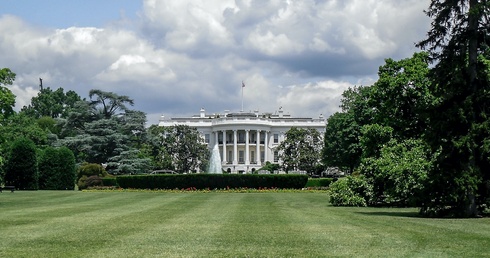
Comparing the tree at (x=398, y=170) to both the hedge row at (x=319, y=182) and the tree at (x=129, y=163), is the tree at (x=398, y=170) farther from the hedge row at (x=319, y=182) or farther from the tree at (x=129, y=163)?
the tree at (x=129, y=163)

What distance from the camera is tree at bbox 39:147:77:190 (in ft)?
184

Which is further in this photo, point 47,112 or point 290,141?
point 47,112

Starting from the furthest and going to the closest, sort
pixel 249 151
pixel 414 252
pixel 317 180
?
1. pixel 249 151
2. pixel 317 180
3. pixel 414 252

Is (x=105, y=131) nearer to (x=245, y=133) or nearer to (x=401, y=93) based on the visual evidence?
(x=401, y=93)

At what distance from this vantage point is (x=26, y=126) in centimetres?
8150

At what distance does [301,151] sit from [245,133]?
33.2 meters

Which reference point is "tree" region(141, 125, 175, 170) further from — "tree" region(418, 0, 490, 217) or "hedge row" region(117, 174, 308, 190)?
"tree" region(418, 0, 490, 217)

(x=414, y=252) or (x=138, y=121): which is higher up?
(x=138, y=121)

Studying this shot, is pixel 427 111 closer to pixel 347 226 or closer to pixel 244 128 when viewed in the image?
pixel 347 226

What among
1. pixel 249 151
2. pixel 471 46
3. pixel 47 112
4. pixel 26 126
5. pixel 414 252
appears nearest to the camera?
pixel 414 252

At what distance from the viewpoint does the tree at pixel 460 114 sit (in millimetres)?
20125

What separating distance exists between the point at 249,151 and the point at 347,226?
10691 centimetres

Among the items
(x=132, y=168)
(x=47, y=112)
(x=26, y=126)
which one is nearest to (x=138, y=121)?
(x=132, y=168)

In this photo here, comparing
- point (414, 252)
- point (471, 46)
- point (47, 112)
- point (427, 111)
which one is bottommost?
point (414, 252)
